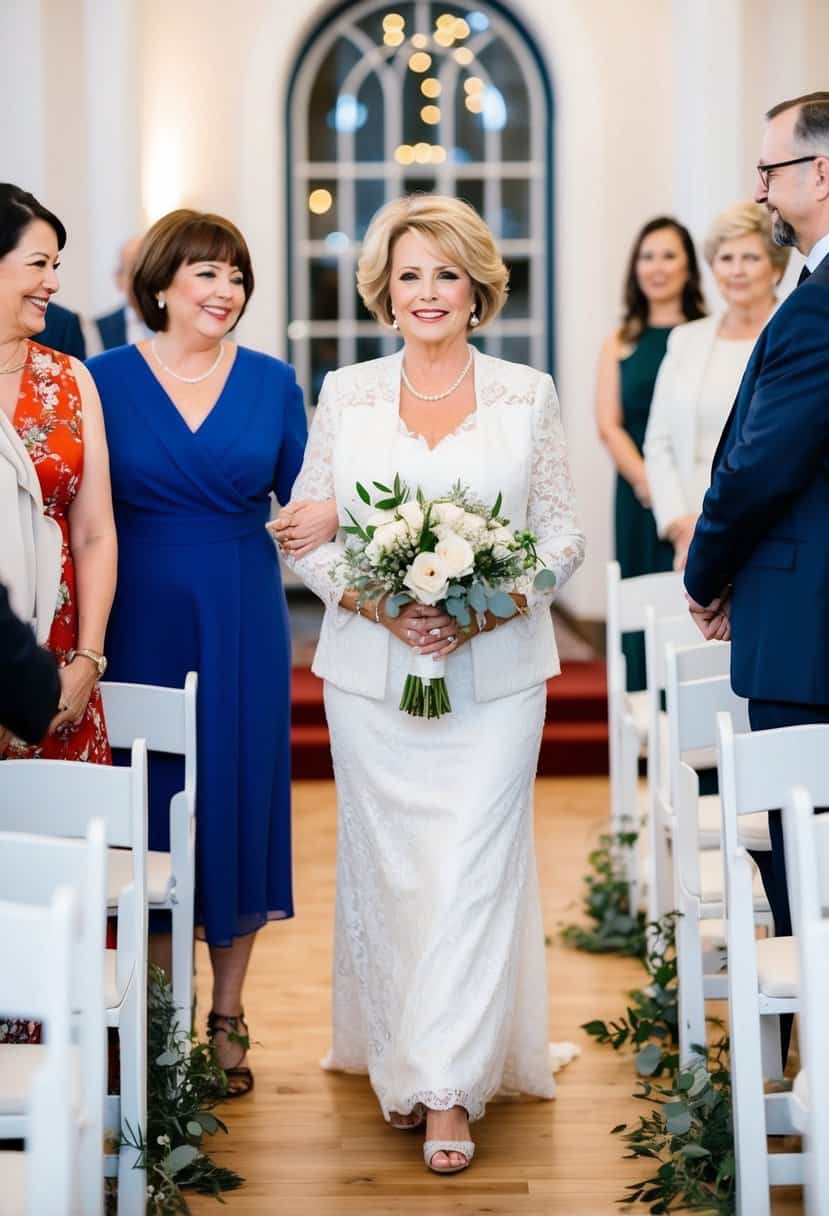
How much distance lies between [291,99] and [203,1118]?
7707mm

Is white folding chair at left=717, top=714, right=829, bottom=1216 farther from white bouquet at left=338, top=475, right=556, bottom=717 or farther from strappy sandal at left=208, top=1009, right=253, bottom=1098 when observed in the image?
strappy sandal at left=208, top=1009, right=253, bottom=1098

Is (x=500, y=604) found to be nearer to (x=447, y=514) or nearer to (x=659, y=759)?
(x=447, y=514)

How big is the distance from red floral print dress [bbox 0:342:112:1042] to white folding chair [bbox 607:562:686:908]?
78.1 inches

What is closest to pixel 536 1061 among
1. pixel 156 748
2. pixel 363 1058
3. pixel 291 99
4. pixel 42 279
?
pixel 363 1058

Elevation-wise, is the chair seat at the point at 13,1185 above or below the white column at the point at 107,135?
below

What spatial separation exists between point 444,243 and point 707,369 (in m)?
2.11

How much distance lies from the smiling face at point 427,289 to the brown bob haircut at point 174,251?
0.51 meters

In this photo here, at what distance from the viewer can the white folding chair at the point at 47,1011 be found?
2016 mm

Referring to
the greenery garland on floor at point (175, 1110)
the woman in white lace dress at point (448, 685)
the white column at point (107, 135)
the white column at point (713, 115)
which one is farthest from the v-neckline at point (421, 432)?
the white column at point (107, 135)

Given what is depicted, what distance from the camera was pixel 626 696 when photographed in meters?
5.71

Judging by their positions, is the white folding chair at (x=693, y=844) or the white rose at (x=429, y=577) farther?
the white folding chair at (x=693, y=844)

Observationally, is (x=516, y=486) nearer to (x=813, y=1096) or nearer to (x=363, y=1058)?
(x=363, y=1058)

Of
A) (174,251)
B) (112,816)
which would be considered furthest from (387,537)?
(174,251)

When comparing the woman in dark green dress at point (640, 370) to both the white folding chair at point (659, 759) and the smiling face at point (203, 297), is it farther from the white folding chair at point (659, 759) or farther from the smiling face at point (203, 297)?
the smiling face at point (203, 297)
